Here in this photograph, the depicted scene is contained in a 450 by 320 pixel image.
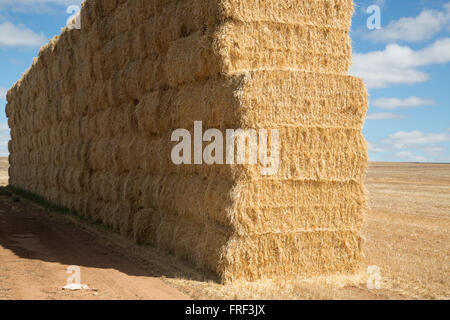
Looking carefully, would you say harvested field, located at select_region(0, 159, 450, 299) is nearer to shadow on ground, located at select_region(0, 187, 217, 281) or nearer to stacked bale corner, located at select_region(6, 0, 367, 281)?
shadow on ground, located at select_region(0, 187, 217, 281)

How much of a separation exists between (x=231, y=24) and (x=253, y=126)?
67.1 inches

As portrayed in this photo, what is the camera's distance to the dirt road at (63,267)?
715 centimetres

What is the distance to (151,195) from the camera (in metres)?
10.8

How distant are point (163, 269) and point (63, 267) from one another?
1.73m

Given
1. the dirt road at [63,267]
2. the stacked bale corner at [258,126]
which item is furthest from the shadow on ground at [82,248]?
the stacked bale corner at [258,126]

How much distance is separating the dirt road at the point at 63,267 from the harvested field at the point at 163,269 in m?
0.01

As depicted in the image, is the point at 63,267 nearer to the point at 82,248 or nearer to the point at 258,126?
the point at 82,248

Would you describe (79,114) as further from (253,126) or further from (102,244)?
(253,126)

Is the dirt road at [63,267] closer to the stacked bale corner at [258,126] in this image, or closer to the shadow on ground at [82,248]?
the shadow on ground at [82,248]

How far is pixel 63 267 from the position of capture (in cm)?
886

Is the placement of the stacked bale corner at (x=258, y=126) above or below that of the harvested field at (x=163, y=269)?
above

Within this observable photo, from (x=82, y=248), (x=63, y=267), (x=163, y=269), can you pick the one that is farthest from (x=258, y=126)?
(x=82, y=248)
